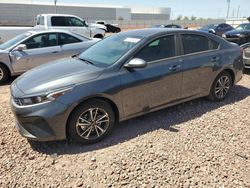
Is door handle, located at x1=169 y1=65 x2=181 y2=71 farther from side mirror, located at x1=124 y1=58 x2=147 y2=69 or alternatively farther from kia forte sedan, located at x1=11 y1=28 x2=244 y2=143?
side mirror, located at x1=124 y1=58 x2=147 y2=69

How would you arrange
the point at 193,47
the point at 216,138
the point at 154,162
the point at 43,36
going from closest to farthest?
1. the point at 154,162
2. the point at 216,138
3. the point at 193,47
4. the point at 43,36

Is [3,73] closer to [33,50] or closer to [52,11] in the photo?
[33,50]

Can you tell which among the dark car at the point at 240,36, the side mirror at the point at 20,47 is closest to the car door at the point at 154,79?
the side mirror at the point at 20,47

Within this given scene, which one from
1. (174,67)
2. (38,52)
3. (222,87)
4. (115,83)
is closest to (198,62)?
(174,67)

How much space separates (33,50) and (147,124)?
451cm

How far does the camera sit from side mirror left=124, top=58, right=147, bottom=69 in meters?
3.72

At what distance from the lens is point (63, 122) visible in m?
3.39

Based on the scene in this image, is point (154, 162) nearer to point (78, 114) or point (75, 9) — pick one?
point (78, 114)

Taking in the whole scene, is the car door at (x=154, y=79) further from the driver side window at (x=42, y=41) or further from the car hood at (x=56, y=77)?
the driver side window at (x=42, y=41)

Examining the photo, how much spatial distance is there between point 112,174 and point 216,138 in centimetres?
171

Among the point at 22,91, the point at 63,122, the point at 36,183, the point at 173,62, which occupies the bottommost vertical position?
the point at 36,183

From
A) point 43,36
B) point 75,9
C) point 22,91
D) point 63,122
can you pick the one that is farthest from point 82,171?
point 75,9

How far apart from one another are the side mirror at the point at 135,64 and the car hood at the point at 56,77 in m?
0.41

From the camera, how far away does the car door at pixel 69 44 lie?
762cm
